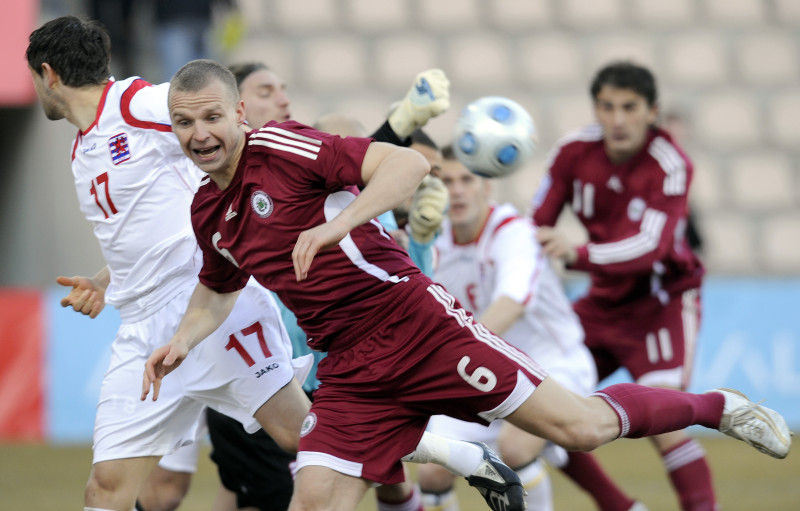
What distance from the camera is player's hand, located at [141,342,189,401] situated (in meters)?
4.30

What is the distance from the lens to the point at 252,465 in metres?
5.46

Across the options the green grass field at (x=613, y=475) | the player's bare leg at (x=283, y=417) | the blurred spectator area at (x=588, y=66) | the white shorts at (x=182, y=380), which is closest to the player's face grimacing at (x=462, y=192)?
the white shorts at (x=182, y=380)

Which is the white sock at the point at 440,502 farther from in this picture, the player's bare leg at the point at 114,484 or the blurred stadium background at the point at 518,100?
the blurred stadium background at the point at 518,100

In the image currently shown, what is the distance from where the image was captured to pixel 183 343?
14.5 ft

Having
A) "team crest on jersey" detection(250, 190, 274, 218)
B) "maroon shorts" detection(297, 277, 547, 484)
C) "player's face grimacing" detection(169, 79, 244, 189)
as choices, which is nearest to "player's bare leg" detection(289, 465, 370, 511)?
"maroon shorts" detection(297, 277, 547, 484)

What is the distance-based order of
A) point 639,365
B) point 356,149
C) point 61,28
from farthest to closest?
point 639,365 < point 61,28 < point 356,149

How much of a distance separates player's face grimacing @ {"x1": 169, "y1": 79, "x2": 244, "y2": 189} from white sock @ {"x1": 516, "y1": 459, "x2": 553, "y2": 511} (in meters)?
2.49

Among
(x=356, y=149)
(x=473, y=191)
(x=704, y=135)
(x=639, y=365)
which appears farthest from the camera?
(x=704, y=135)

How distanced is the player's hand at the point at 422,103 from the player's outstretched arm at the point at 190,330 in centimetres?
99

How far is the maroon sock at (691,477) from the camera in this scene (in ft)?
20.2

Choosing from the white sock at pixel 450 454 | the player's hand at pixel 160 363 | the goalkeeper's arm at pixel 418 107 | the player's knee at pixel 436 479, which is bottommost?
the player's knee at pixel 436 479

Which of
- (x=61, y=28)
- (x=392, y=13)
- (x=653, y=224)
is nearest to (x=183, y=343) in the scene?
(x=61, y=28)

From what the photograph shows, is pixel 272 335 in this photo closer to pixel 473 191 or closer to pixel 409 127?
pixel 409 127

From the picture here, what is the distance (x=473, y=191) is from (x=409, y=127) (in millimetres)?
1309
